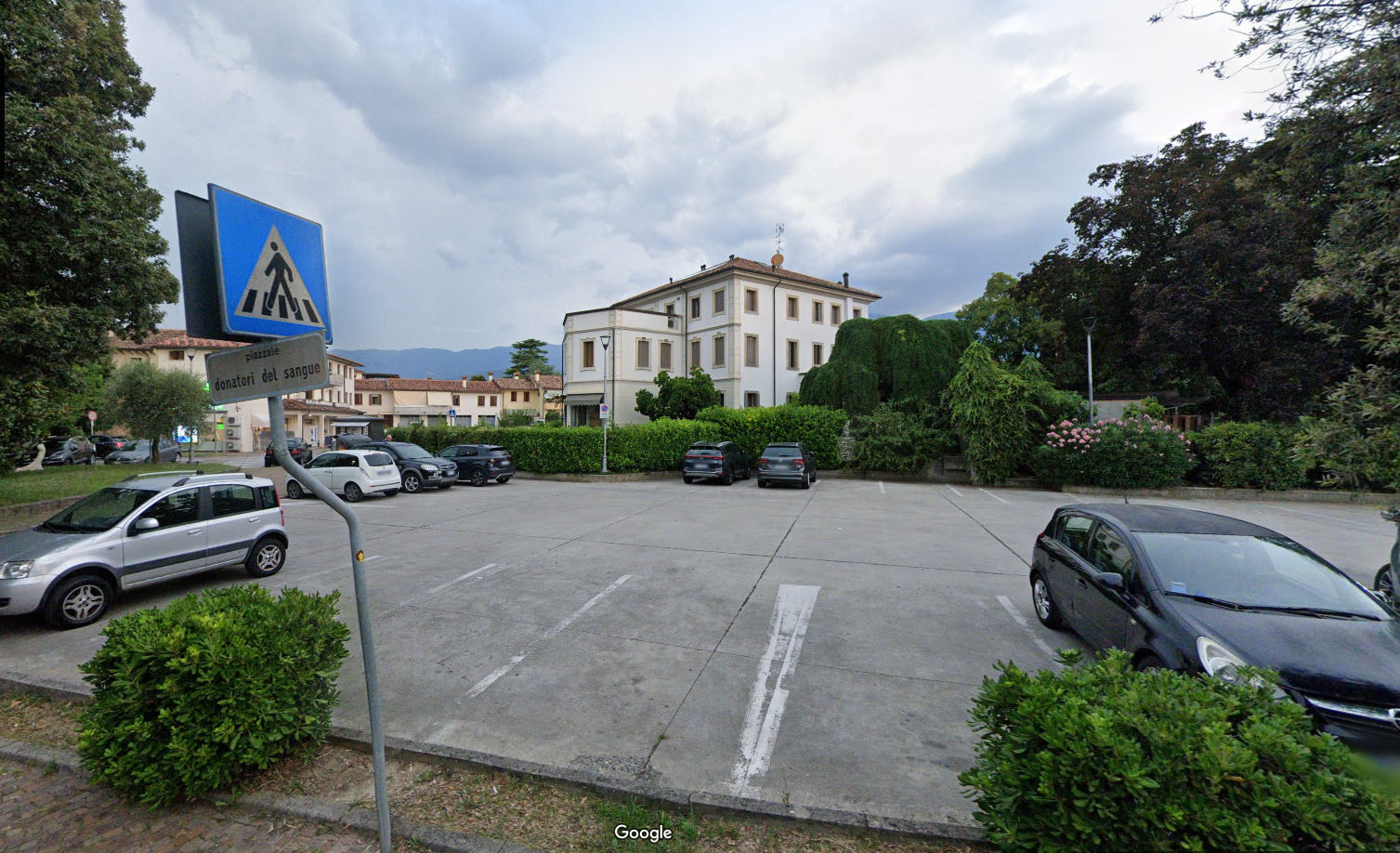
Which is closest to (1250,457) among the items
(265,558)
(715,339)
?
(265,558)

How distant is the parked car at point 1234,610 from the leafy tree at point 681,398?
25311 millimetres

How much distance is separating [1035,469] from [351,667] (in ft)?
68.5

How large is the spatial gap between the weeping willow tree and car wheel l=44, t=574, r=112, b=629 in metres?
24.6

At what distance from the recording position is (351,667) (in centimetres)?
480

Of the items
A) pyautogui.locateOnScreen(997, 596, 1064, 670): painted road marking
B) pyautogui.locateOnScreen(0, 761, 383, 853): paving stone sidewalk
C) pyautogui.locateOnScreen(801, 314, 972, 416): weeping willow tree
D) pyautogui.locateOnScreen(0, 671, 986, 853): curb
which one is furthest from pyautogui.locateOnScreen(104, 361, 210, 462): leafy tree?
pyautogui.locateOnScreen(997, 596, 1064, 670): painted road marking

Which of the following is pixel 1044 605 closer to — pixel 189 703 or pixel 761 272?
pixel 189 703

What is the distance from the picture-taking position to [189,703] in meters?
3.01

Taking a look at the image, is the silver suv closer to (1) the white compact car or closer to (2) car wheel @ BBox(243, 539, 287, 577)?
(2) car wheel @ BBox(243, 539, 287, 577)

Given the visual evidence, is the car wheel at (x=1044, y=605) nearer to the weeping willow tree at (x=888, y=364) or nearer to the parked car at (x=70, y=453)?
the weeping willow tree at (x=888, y=364)

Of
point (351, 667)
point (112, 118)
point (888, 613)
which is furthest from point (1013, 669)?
point (112, 118)

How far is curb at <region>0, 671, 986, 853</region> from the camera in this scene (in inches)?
111

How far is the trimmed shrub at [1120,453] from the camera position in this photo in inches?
668

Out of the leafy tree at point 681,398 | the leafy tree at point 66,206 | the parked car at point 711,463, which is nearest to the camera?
the leafy tree at point 66,206

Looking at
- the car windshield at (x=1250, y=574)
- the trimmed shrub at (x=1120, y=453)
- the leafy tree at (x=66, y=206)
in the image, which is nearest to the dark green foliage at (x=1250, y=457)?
the trimmed shrub at (x=1120, y=453)
